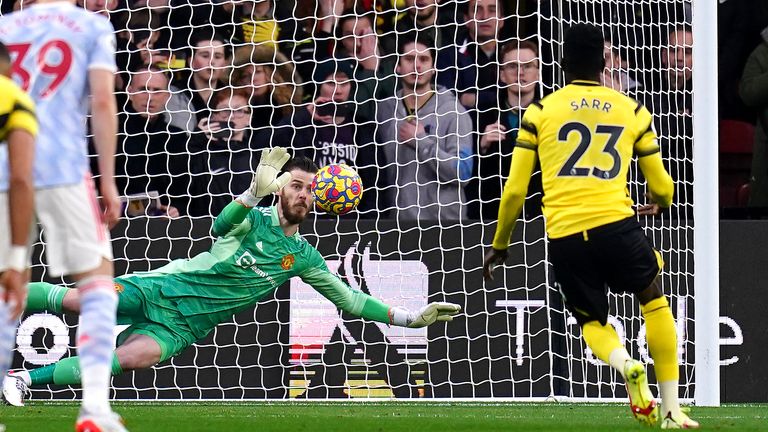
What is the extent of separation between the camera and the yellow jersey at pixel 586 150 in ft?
22.2

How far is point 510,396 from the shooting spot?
10.6m

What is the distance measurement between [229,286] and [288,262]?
409mm

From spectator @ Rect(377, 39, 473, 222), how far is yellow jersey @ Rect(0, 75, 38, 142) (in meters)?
6.56

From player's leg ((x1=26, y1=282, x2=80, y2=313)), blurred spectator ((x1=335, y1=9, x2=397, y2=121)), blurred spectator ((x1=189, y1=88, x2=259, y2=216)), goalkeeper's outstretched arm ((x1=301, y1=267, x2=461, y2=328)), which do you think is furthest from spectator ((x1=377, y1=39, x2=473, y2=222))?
player's leg ((x1=26, y1=282, x2=80, y2=313))

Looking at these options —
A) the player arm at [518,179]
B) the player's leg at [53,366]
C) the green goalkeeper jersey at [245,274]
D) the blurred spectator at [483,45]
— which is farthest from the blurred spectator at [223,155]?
the player arm at [518,179]

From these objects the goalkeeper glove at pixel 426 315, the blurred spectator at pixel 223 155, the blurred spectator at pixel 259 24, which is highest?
the blurred spectator at pixel 259 24

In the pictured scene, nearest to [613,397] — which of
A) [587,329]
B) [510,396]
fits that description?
[510,396]

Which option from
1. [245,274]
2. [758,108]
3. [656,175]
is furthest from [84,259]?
[758,108]

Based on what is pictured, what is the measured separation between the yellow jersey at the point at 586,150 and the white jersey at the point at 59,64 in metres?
2.30

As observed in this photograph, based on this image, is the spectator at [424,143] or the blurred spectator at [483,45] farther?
the blurred spectator at [483,45]

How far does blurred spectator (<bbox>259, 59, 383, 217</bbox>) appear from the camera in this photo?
11367 mm

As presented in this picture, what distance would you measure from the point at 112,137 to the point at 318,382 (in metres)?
5.65

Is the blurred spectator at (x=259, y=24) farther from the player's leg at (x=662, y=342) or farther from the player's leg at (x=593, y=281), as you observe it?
the player's leg at (x=662, y=342)

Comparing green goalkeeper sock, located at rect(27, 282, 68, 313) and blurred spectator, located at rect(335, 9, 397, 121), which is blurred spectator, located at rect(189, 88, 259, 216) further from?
green goalkeeper sock, located at rect(27, 282, 68, 313)
